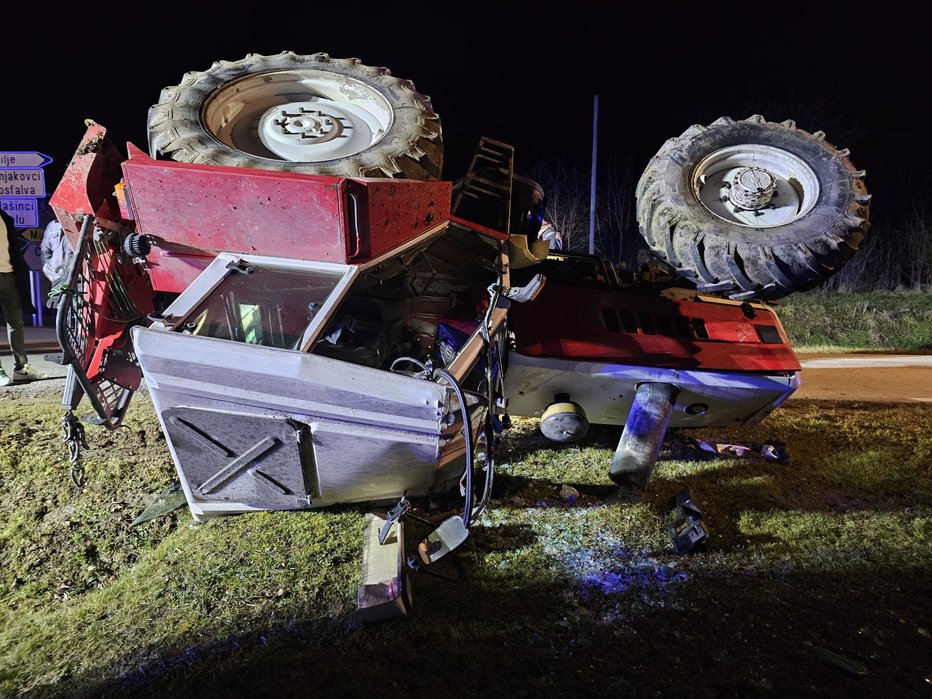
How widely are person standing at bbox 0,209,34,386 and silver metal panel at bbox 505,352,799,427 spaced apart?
609 centimetres

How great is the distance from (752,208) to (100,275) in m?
5.41

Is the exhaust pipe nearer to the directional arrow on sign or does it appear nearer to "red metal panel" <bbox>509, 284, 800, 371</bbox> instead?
"red metal panel" <bbox>509, 284, 800, 371</bbox>

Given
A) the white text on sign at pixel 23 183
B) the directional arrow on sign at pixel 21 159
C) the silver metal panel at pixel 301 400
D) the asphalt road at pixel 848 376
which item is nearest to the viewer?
the silver metal panel at pixel 301 400

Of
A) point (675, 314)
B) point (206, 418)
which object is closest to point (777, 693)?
point (206, 418)

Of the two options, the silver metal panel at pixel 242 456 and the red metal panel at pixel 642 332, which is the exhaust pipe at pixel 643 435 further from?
the silver metal panel at pixel 242 456

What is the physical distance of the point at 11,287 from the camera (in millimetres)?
6285

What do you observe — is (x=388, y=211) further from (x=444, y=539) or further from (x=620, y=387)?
(x=620, y=387)

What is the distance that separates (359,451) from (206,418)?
76cm

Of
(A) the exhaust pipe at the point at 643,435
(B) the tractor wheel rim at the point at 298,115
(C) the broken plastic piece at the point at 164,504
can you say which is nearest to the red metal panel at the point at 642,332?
(A) the exhaust pipe at the point at 643,435

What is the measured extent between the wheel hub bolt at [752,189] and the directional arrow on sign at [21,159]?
1143 cm

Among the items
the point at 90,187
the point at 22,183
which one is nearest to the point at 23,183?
the point at 22,183

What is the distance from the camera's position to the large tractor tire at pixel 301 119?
3582 millimetres

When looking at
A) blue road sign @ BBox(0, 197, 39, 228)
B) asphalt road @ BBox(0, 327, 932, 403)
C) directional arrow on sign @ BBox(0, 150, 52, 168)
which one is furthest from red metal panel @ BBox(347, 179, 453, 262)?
blue road sign @ BBox(0, 197, 39, 228)

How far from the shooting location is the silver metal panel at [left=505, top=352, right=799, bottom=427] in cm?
447
